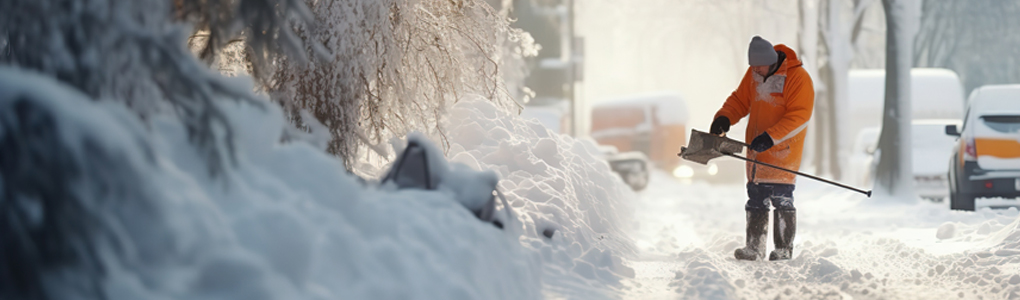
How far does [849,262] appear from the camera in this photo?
5.65 m

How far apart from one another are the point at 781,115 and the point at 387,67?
8.76 ft

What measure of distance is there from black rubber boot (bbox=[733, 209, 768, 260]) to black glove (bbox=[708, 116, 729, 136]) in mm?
614

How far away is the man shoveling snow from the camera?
18.0ft

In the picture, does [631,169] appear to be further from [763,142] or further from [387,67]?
[387,67]

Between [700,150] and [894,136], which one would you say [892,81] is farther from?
[700,150]

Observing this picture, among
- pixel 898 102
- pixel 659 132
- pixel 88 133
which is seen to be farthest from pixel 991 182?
pixel 659 132

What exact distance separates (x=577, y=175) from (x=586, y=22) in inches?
1629

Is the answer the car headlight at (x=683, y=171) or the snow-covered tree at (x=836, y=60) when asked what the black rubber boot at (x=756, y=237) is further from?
the car headlight at (x=683, y=171)

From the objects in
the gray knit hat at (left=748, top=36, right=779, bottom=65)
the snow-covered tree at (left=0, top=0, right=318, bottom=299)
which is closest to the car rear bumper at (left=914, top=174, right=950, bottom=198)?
the gray knit hat at (left=748, top=36, right=779, bottom=65)

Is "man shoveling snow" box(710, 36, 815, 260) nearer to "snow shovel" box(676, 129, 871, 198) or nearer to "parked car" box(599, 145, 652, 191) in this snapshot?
"snow shovel" box(676, 129, 871, 198)

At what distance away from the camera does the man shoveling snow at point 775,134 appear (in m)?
5.48

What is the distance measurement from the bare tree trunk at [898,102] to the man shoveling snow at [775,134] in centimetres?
731

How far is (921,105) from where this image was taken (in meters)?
16.7

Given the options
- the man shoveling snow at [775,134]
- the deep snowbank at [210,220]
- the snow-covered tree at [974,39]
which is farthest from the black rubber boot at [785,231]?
the snow-covered tree at [974,39]
